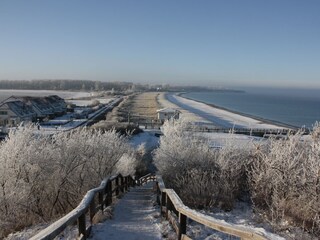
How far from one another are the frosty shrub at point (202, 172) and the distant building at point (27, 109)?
142 feet

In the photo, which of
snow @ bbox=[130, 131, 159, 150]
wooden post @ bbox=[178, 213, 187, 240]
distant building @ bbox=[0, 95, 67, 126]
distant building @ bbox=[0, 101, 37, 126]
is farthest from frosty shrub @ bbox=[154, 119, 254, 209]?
distant building @ bbox=[0, 101, 37, 126]

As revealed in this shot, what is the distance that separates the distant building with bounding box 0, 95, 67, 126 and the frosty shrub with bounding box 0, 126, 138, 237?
145 feet

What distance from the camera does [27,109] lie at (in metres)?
72.1

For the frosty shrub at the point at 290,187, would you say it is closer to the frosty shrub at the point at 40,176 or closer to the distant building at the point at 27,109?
the frosty shrub at the point at 40,176

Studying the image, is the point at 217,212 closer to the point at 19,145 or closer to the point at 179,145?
the point at 19,145

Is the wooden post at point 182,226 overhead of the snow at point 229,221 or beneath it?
overhead

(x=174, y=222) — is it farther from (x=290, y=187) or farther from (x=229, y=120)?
(x=229, y=120)

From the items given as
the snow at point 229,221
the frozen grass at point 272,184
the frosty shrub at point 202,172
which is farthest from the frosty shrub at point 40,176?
the snow at point 229,221

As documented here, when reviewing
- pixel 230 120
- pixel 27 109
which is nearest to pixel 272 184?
pixel 27 109

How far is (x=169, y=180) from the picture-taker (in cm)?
2003

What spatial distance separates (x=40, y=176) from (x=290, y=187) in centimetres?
1078

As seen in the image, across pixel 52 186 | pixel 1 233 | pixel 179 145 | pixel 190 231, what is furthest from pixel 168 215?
pixel 179 145

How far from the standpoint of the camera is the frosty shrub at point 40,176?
14.7 m

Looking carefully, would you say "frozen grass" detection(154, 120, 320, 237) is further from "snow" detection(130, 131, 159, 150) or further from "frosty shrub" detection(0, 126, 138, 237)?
"snow" detection(130, 131, 159, 150)
